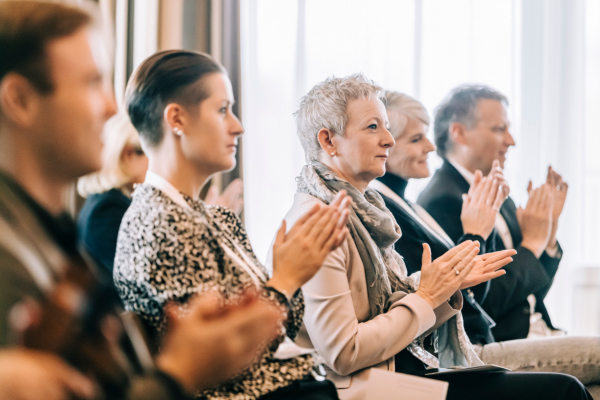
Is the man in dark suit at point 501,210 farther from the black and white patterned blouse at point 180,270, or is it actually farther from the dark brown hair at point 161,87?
the dark brown hair at point 161,87

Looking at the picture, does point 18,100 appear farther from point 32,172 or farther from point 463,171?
point 463,171

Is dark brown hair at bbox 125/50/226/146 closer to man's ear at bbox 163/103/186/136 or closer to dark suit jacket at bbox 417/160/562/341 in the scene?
man's ear at bbox 163/103/186/136

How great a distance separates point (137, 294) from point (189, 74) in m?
0.40

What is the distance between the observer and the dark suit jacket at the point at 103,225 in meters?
1.42

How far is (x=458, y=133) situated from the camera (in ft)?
7.29

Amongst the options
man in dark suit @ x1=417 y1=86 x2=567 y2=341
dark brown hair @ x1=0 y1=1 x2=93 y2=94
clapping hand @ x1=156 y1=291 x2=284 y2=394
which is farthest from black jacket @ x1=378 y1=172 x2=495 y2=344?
dark brown hair @ x1=0 y1=1 x2=93 y2=94

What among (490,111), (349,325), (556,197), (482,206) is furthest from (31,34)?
(556,197)

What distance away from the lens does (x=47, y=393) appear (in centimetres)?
48

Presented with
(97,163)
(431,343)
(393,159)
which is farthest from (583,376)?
(97,163)

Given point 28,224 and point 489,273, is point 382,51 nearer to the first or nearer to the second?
point 489,273

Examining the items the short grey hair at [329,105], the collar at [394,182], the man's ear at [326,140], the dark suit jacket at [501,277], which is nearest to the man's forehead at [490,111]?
the dark suit jacket at [501,277]

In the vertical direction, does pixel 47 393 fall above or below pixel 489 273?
above

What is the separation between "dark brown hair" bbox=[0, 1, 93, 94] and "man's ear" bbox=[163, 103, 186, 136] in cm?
36

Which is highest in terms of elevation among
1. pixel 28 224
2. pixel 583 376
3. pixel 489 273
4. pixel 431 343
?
pixel 28 224
